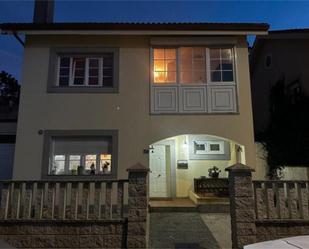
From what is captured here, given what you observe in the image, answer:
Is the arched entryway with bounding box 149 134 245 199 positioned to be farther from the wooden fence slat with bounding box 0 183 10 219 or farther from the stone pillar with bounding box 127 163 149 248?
the wooden fence slat with bounding box 0 183 10 219

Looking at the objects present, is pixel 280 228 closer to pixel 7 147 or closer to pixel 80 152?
pixel 80 152

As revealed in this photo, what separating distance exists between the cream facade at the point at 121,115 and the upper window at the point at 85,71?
0.44 metres

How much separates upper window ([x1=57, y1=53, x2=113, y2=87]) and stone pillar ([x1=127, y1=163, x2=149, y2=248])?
5.19 meters

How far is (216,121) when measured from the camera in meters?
10.3

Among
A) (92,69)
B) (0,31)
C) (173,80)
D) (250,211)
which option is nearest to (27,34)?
(0,31)

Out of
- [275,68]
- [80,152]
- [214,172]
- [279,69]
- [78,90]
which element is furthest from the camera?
[275,68]

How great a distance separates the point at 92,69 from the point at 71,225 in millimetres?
6402

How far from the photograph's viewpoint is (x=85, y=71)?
35.3 feet

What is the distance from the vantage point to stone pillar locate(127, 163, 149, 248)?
6.11 meters

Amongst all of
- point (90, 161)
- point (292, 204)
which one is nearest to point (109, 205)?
point (292, 204)

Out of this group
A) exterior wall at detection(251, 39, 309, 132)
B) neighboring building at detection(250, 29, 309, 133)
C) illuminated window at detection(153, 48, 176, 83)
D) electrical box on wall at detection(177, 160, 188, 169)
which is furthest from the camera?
exterior wall at detection(251, 39, 309, 132)

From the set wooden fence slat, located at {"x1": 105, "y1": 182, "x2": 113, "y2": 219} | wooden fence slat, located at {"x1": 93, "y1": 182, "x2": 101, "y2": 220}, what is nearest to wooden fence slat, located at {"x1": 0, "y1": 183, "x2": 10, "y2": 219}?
wooden fence slat, located at {"x1": 93, "y1": 182, "x2": 101, "y2": 220}

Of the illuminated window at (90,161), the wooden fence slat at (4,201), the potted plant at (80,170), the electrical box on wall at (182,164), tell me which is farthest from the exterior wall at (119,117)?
the wooden fence slat at (4,201)

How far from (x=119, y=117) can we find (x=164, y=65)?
2.70 metres
